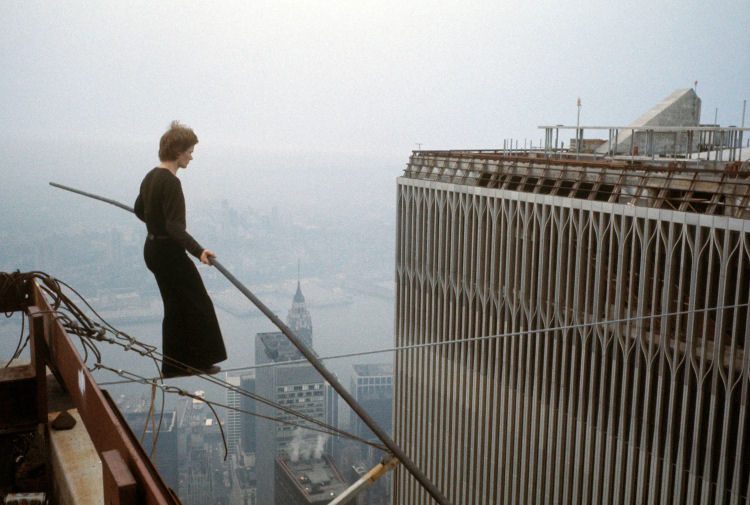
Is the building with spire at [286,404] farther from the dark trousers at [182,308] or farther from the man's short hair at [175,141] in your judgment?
the man's short hair at [175,141]

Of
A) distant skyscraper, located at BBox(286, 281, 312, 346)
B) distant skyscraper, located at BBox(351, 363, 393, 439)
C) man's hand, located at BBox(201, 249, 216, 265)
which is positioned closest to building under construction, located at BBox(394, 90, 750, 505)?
distant skyscraper, located at BBox(351, 363, 393, 439)

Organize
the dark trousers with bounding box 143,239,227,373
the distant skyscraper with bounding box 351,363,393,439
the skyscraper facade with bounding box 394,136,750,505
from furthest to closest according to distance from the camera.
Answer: the distant skyscraper with bounding box 351,363,393,439, the skyscraper facade with bounding box 394,136,750,505, the dark trousers with bounding box 143,239,227,373

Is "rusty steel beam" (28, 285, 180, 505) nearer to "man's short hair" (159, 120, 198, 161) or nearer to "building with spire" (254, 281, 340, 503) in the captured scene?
"man's short hair" (159, 120, 198, 161)

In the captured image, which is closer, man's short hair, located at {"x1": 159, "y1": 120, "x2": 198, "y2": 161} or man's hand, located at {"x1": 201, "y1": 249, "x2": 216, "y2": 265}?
man's hand, located at {"x1": 201, "y1": 249, "x2": 216, "y2": 265}

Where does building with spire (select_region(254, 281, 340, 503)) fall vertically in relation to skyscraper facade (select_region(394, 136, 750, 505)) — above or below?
below

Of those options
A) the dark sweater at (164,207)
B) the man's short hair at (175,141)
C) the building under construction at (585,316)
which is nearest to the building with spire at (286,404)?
the building under construction at (585,316)

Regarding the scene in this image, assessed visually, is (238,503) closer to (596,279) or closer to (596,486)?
(596,486)
